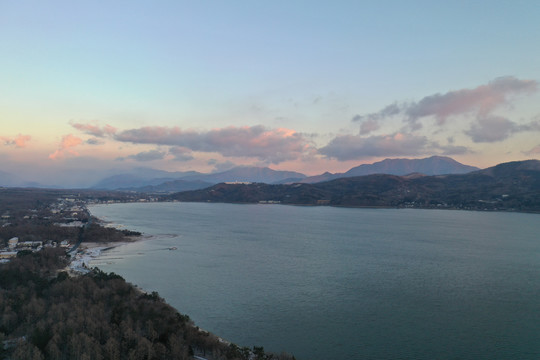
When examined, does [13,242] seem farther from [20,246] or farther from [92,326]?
[92,326]

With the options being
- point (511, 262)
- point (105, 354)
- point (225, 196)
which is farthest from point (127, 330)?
point (225, 196)

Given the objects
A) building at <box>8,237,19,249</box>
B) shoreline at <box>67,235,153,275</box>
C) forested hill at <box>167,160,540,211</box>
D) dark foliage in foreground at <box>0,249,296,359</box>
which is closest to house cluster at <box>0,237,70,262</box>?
building at <box>8,237,19,249</box>

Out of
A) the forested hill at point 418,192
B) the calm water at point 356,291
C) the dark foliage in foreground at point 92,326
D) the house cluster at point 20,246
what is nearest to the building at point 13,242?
the house cluster at point 20,246

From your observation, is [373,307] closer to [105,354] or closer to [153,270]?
[105,354]

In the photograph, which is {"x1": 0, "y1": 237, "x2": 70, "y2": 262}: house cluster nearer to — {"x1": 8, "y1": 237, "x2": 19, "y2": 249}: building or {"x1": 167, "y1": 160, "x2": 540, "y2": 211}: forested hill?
{"x1": 8, "y1": 237, "x2": 19, "y2": 249}: building

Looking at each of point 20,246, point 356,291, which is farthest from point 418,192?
point 20,246
